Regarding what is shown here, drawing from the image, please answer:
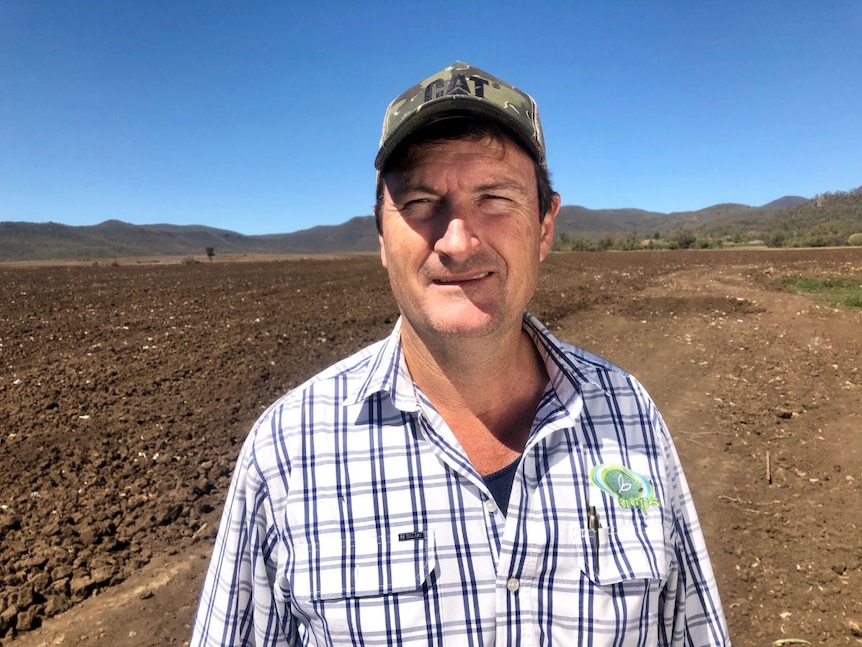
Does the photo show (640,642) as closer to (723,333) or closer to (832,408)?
(832,408)

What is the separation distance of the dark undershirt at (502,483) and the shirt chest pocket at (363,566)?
0.21m

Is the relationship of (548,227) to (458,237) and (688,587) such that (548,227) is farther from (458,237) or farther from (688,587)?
(688,587)

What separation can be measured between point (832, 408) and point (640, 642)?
6.86m

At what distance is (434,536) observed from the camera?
1.56 meters

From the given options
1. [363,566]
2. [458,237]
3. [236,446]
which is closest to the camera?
[363,566]

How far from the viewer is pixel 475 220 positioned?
5.61ft

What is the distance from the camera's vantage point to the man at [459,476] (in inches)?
60.5

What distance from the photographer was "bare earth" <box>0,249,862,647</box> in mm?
4000

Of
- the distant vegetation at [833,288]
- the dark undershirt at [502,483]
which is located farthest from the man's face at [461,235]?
the distant vegetation at [833,288]

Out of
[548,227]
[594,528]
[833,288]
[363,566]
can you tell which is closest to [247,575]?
[363,566]

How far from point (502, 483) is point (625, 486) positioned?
35cm

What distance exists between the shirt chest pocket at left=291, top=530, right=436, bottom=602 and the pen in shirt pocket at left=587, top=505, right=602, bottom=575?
0.43 meters

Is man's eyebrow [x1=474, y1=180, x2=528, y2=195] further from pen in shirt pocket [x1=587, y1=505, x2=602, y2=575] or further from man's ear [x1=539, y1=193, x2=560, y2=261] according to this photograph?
pen in shirt pocket [x1=587, y1=505, x2=602, y2=575]

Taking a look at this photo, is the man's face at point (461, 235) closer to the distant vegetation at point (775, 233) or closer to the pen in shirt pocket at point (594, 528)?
the pen in shirt pocket at point (594, 528)
